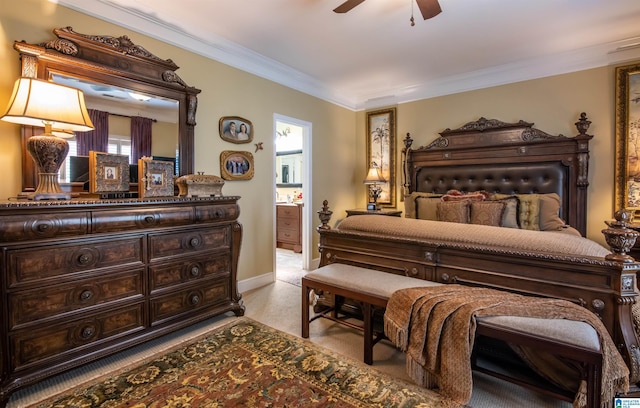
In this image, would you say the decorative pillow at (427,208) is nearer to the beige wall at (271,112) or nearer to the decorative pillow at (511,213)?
the decorative pillow at (511,213)

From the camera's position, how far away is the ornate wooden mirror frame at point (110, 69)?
206 cm

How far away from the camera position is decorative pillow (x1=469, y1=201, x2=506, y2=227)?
301 cm

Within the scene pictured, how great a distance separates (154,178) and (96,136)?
0.51m

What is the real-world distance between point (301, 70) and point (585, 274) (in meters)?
3.58

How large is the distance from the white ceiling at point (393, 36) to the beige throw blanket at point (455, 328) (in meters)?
2.35

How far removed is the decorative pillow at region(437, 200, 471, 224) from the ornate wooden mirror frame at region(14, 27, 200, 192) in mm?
2678

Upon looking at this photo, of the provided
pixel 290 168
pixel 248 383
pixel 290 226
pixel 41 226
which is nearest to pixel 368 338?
A: pixel 248 383

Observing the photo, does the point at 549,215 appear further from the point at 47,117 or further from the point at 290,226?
the point at 47,117

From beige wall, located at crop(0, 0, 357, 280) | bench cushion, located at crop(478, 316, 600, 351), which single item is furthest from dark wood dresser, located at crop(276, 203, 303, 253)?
bench cushion, located at crop(478, 316, 600, 351)

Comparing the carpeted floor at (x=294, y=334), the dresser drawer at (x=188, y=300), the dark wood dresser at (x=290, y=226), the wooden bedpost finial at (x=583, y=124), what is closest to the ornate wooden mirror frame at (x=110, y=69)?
the dresser drawer at (x=188, y=300)

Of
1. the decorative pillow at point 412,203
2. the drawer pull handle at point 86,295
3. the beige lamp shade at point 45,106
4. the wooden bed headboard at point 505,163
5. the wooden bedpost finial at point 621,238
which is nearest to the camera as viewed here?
the wooden bedpost finial at point 621,238

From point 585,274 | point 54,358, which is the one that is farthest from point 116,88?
point 585,274

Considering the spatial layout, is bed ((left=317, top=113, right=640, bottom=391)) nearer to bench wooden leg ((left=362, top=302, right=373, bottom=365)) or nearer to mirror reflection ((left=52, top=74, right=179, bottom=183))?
bench wooden leg ((left=362, top=302, right=373, bottom=365))

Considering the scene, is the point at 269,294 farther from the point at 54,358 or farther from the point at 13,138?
the point at 13,138
